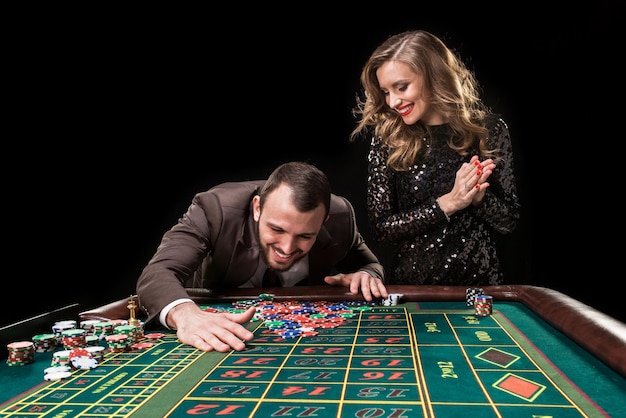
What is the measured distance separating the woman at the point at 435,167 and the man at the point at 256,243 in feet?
1.14

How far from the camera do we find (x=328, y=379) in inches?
62.6

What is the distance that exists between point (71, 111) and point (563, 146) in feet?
13.2

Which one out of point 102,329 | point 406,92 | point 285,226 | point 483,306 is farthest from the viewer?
point 406,92

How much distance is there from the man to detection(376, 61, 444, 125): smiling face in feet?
2.34

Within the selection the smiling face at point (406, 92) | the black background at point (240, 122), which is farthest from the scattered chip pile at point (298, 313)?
the black background at point (240, 122)

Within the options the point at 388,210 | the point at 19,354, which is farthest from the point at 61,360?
the point at 388,210

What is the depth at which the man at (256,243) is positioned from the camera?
2617 mm

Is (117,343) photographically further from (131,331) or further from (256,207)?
(256,207)

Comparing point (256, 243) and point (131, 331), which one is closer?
point (131, 331)

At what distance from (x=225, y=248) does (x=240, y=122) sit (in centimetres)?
223

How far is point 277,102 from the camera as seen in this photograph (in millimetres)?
5156

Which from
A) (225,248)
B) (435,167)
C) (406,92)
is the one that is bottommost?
(225,248)

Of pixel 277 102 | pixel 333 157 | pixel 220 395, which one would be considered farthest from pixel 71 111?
pixel 220 395

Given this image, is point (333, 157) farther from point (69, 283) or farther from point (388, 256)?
point (69, 283)
